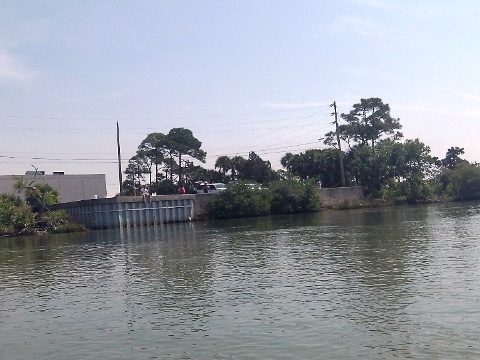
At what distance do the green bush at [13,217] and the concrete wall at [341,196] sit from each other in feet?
121

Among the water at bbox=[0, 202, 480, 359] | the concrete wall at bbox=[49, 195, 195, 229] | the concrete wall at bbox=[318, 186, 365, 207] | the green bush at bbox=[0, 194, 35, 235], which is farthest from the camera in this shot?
the concrete wall at bbox=[318, 186, 365, 207]

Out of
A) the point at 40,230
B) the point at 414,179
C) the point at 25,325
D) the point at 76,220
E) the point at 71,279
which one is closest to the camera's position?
the point at 25,325

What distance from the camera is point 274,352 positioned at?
1452 cm

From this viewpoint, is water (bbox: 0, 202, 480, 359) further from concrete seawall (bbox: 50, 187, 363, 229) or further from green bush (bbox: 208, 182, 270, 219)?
green bush (bbox: 208, 182, 270, 219)

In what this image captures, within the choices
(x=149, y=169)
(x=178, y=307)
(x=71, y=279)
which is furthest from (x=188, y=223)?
(x=178, y=307)

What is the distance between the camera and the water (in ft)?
49.6

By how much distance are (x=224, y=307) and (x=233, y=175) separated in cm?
8863

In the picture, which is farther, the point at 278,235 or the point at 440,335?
the point at 278,235

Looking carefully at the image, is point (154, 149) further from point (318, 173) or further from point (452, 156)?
point (452, 156)

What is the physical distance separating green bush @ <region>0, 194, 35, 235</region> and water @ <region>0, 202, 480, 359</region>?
26463 mm

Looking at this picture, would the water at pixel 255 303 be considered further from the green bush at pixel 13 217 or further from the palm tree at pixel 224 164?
the palm tree at pixel 224 164

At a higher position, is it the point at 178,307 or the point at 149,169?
the point at 149,169

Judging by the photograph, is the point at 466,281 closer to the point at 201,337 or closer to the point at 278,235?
the point at 201,337

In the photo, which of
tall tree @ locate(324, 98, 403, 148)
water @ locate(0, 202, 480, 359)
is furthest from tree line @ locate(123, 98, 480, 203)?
water @ locate(0, 202, 480, 359)
